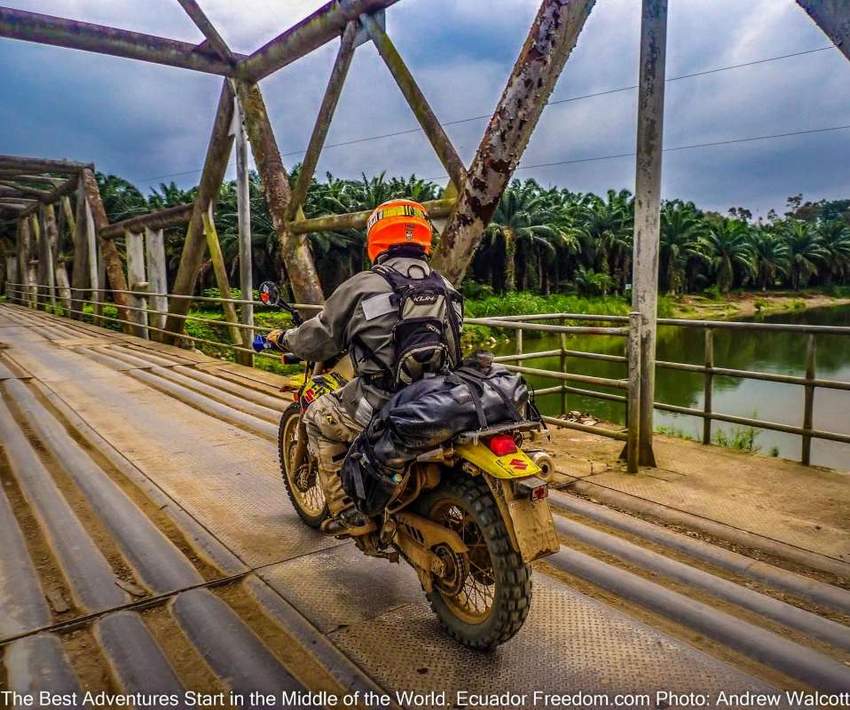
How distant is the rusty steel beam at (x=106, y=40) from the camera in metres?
6.79

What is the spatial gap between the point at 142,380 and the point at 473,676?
7.02 metres

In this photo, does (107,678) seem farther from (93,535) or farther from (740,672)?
(740,672)

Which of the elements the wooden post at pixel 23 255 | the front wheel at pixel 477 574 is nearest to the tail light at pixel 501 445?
the front wheel at pixel 477 574

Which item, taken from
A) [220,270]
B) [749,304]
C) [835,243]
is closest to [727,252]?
[749,304]

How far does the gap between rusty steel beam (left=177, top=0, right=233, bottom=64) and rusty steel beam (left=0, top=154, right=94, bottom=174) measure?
467 inches

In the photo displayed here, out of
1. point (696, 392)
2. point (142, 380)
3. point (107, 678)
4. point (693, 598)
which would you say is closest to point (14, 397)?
point (142, 380)

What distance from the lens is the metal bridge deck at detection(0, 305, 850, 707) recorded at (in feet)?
7.62

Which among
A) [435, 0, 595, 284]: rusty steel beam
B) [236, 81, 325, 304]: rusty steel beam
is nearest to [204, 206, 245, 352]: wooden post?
[236, 81, 325, 304]: rusty steel beam

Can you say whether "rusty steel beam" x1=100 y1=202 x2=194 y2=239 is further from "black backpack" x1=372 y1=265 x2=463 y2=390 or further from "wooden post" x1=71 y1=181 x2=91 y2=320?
"black backpack" x1=372 y1=265 x2=463 y2=390

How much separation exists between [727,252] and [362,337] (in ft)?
158

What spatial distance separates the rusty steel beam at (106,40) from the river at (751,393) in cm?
680

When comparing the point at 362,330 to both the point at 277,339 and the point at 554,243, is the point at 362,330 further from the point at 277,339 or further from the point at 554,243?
the point at 554,243

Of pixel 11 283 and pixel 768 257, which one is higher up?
pixel 768 257

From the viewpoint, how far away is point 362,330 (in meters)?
2.70
